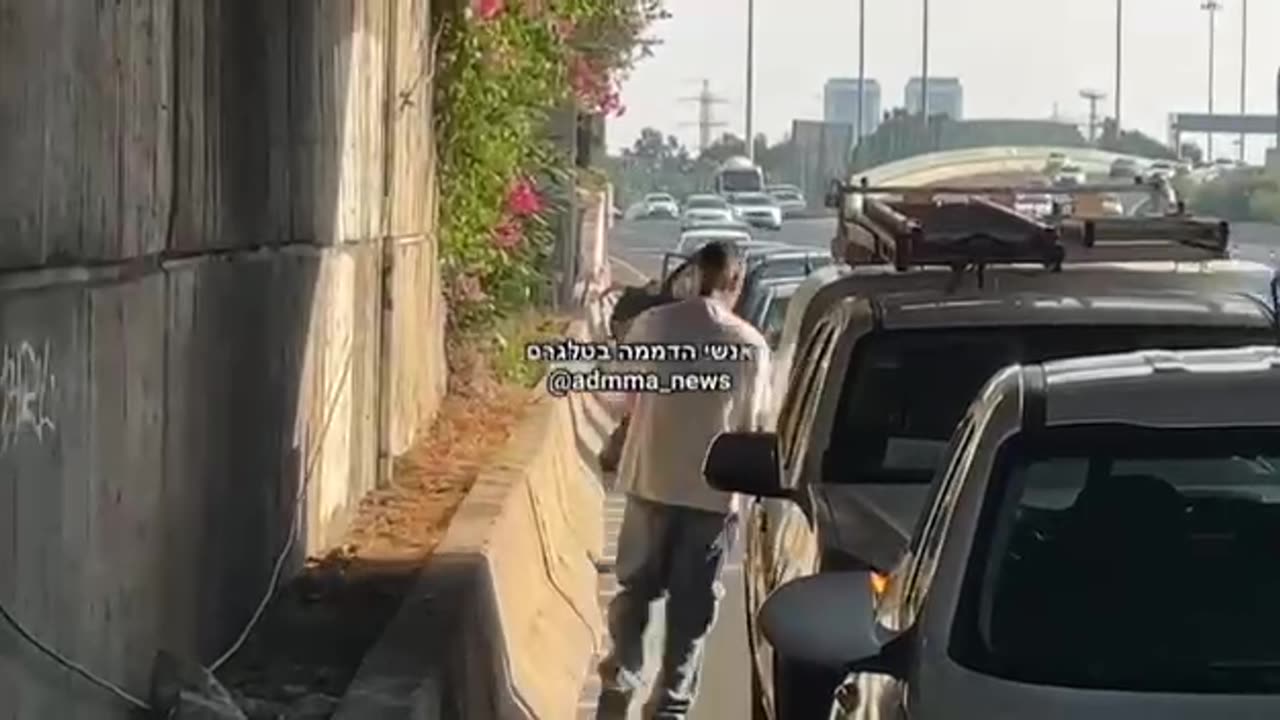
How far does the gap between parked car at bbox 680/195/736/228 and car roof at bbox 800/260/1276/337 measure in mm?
32340

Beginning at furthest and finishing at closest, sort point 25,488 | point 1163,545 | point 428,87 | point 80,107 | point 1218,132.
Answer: point 1218,132 → point 428,87 → point 80,107 → point 25,488 → point 1163,545

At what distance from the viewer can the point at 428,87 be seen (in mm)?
18422

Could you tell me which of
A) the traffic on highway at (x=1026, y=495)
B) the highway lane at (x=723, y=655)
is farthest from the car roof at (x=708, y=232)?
the traffic on highway at (x=1026, y=495)

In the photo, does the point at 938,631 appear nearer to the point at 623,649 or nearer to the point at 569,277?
the point at 623,649

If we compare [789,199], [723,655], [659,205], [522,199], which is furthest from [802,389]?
[659,205]

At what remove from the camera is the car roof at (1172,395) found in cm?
490

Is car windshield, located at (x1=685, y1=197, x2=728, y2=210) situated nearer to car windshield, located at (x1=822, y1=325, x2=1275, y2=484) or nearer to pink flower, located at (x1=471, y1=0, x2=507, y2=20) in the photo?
pink flower, located at (x1=471, y1=0, x2=507, y2=20)

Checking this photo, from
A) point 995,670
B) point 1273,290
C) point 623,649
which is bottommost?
point 623,649

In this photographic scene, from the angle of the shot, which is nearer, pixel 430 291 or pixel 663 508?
pixel 663 508

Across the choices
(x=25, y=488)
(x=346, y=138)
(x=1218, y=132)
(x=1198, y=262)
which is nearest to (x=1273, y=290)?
(x=1198, y=262)

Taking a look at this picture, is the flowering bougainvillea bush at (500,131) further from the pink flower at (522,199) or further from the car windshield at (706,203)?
the car windshield at (706,203)

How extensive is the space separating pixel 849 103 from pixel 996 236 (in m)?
32.9

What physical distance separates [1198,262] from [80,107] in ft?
16.2

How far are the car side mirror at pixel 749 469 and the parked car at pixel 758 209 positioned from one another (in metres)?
34.0
